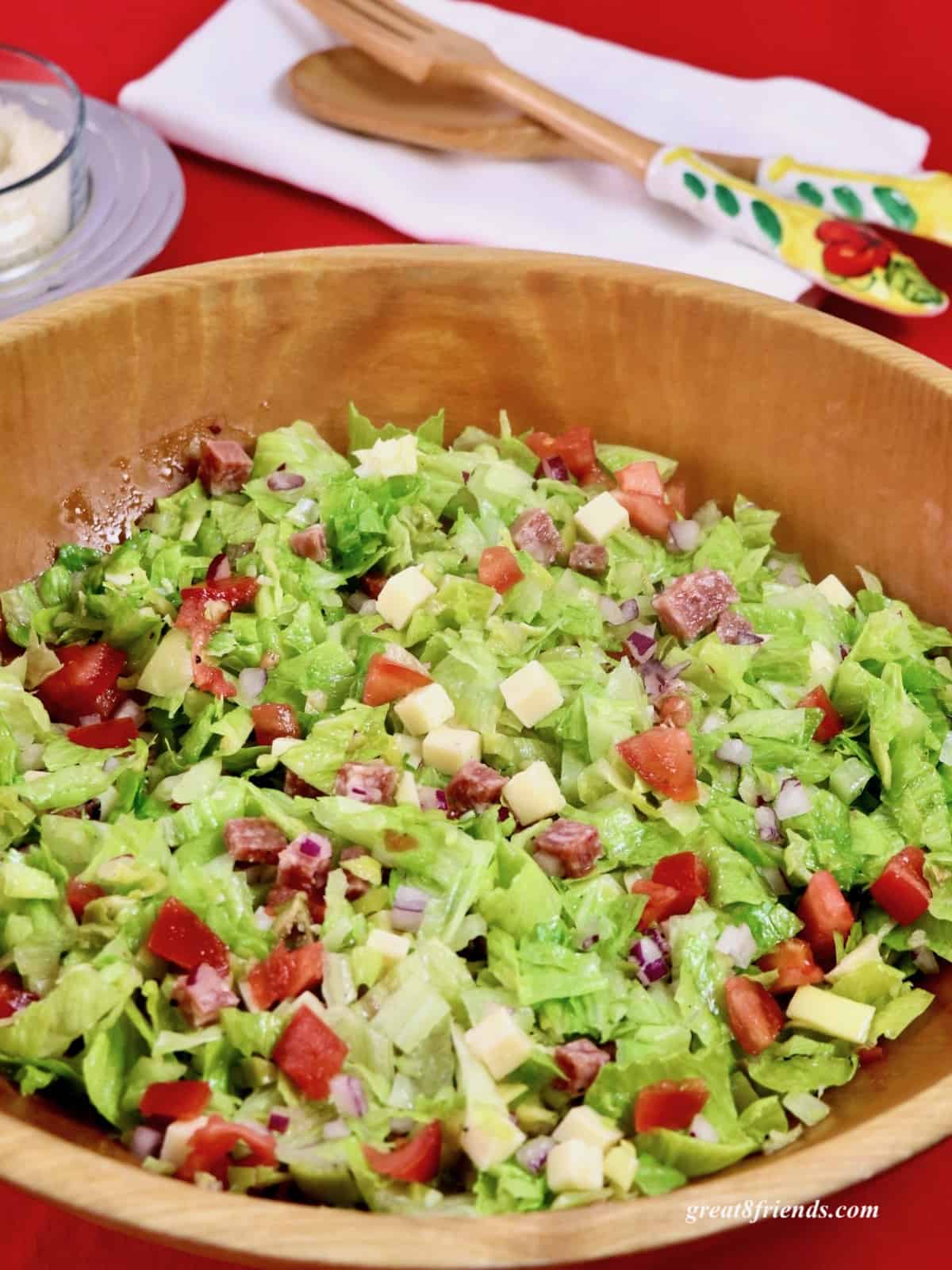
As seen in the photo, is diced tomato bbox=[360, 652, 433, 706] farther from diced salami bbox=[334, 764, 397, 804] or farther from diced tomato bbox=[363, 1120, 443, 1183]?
diced tomato bbox=[363, 1120, 443, 1183]

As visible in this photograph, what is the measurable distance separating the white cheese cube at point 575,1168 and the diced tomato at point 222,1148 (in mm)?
413

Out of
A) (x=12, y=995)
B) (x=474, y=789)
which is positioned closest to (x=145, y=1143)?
(x=12, y=995)

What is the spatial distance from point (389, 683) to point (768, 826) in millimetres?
770

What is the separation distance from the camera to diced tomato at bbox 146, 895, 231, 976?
91.3 inches

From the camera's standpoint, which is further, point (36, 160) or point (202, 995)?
point (36, 160)

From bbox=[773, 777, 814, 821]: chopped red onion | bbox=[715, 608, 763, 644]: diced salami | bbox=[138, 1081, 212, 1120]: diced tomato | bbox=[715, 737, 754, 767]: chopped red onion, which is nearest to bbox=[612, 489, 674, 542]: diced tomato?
bbox=[715, 608, 763, 644]: diced salami

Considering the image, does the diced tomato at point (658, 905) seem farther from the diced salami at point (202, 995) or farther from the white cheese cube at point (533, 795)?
the diced salami at point (202, 995)

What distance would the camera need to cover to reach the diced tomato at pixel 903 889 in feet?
→ 8.36

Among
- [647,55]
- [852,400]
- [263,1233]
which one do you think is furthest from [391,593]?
[647,55]

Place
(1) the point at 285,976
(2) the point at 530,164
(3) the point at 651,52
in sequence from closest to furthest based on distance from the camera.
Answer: (1) the point at 285,976 → (2) the point at 530,164 → (3) the point at 651,52

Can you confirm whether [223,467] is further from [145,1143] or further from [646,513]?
[145,1143]

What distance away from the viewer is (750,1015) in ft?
7.79

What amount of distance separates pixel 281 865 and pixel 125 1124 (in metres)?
0.48

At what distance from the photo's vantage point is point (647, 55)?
210 inches
